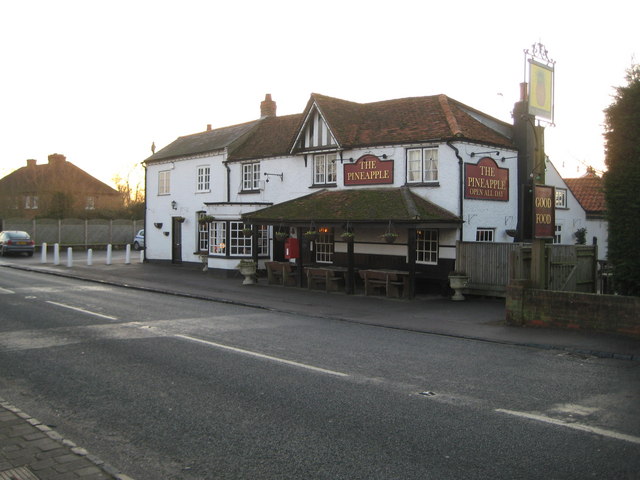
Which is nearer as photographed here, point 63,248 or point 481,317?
point 481,317

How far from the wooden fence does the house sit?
42782mm

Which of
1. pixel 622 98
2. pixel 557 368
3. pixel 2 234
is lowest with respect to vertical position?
pixel 557 368

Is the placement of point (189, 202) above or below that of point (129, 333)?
above

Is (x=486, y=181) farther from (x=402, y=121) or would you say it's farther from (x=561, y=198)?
(x=561, y=198)

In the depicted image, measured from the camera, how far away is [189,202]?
3017cm

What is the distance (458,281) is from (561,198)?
12469 mm

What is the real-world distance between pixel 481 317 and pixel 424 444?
9.92 metres

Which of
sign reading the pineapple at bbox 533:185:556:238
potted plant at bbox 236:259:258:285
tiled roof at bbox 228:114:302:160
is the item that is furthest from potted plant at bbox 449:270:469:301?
tiled roof at bbox 228:114:302:160

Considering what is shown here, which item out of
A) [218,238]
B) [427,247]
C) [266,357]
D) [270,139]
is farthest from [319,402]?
[270,139]

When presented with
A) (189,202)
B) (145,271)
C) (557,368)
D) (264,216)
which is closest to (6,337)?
(557,368)

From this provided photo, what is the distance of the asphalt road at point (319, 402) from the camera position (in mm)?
5223

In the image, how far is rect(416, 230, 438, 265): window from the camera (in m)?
20.2

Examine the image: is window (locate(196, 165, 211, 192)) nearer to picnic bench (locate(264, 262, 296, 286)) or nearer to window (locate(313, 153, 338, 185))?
window (locate(313, 153, 338, 185))

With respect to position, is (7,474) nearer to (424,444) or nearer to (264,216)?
(424,444)
